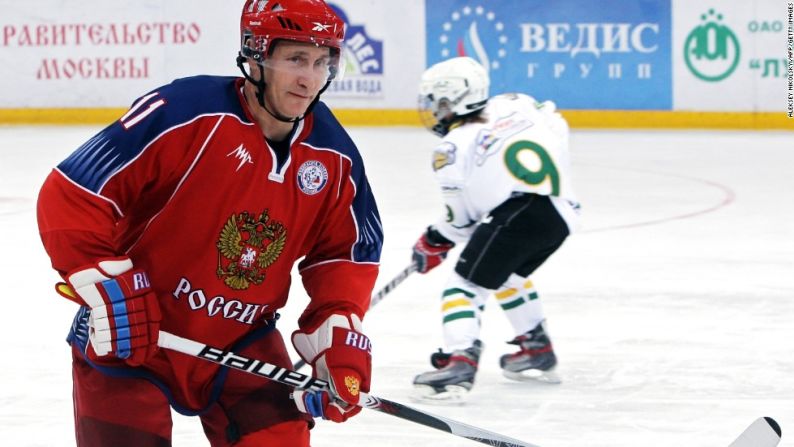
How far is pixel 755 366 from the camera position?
13.9 ft

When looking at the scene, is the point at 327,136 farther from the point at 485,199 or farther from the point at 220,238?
the point at 485,199

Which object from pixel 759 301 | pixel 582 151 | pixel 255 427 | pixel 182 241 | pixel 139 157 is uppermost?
pixel 139 157

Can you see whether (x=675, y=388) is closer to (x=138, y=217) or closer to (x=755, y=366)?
(x=755, y=366)

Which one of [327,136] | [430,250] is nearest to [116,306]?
[327,136]

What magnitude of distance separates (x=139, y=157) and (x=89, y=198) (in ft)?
0.32

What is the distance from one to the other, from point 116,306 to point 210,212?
227mm

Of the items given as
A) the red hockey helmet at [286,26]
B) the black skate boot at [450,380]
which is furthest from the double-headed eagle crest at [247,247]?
the black skate boot at [450,380]

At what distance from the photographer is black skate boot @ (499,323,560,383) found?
4.16 meters

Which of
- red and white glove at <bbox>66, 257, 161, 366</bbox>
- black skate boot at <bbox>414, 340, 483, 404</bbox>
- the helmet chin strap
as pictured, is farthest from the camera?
black skate boot at <bbox>414, 340, 483, 404</bbox>

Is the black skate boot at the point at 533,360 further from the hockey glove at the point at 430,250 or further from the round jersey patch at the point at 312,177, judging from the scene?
the round jersey patch at the point at 312,177

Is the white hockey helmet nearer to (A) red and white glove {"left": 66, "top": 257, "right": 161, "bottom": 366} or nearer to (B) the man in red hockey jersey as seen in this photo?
→ (B) the man in red hockey jersey

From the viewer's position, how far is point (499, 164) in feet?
13.1

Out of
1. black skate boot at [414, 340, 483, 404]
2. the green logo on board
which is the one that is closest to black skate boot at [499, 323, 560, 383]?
black skate boot at [414, 340, 483, 404]

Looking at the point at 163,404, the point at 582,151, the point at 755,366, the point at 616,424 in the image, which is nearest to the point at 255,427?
the point at 163,404
